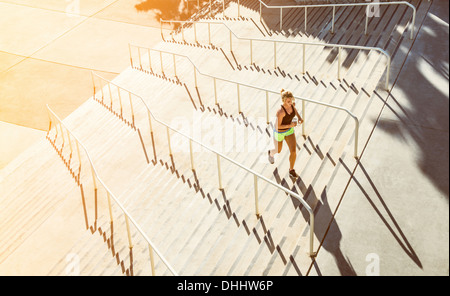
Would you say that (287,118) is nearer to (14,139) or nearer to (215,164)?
(215,164)

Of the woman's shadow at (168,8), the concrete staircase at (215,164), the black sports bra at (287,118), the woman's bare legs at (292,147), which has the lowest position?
the woman's shadow at (168,8)

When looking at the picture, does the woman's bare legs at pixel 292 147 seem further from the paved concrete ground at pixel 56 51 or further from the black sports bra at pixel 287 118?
the paved concrete ground at pixel 56 51

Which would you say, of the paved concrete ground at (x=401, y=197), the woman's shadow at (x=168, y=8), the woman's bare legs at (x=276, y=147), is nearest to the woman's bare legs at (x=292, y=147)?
the woman's bare legs at (x=276, y=147)

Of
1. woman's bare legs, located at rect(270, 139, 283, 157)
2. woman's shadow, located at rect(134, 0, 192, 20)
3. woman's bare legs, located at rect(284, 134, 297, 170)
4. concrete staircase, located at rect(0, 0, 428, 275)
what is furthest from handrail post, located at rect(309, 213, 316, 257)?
woman's shadow, located at rect(134, 0, 192, 20)

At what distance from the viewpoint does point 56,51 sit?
19797 mm

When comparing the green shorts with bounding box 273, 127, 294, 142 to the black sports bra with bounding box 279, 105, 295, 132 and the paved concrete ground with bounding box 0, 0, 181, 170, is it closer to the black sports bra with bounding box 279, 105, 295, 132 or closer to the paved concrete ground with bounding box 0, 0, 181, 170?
the black sports bra with bounding box 279, 105, 295, 132

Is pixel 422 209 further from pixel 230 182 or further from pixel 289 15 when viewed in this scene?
pixel 289 15

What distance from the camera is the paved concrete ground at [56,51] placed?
54.5ft

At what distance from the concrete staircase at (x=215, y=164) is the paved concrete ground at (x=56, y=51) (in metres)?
1.52

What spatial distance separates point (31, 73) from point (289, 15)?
8.89 metres

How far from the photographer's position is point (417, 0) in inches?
516

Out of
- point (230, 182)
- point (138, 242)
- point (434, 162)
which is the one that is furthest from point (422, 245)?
point (138, 242)

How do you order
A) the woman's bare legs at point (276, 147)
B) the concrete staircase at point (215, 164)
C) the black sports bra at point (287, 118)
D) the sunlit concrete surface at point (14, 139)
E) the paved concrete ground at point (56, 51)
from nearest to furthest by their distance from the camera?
the concrete staircase at point (215, 164), the black sports bra at point (287, 118), the woman's bare legs at point (276, 147), the sunlit concrete surface at point (14, 139), the paved concrete ground at point (56, 51)

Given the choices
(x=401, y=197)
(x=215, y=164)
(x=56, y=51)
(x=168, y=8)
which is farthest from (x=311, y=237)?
(x=168, y=8)
